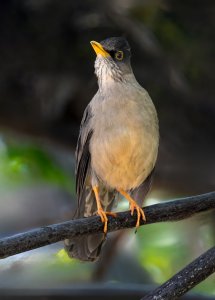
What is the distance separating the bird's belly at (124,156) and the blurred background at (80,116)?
56 cm

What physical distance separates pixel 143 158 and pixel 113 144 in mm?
164

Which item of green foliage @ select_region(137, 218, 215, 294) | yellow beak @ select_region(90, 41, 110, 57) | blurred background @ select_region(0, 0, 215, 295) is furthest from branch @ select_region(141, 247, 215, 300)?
green foliage @ select_region(137, 218, 215, 294)

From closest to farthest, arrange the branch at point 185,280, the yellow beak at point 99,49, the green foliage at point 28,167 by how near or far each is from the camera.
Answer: the branch at point 185,280
the yellow beak at point 99,49
the green foliage at point 28,167

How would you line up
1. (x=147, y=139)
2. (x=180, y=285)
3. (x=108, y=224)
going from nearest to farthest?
1. (x=180, y=285)
2. (x=108, y=224)
3. (x=147, y=139)

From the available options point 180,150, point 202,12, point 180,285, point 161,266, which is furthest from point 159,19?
point 180,285

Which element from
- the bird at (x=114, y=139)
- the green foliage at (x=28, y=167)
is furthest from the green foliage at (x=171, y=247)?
the bird at (x=114, y=139)

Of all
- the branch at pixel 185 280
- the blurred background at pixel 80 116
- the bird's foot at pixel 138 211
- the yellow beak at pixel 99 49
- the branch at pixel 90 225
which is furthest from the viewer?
the blurred background at pixel 80 116

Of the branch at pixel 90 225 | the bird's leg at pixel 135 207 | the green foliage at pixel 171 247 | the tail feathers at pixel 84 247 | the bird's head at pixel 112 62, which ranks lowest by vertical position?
the green foliage at pixel 171 247

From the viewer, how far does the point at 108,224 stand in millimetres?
3004

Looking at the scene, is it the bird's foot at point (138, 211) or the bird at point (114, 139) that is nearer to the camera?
the bird's foot at point (138, 211)

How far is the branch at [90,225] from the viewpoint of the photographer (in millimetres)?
2412

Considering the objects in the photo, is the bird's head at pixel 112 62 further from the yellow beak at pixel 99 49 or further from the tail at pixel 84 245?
the tail at pixel 84 245

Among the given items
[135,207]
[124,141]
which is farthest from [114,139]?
[135,207]

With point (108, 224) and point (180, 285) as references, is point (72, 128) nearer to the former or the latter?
point (108, 224)
